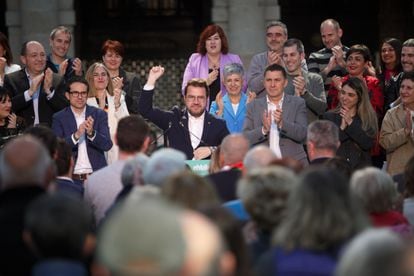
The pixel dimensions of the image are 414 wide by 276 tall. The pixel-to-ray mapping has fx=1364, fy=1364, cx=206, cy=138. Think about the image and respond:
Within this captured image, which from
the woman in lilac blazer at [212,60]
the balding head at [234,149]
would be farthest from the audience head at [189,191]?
the woman in lilac blazer at [212,60]

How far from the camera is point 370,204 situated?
333 inches

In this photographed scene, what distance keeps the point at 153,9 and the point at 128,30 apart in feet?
1.84

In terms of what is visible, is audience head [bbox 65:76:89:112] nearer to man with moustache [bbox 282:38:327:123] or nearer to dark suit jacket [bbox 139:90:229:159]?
dark suit jacket [bbox 139:90:229:159]

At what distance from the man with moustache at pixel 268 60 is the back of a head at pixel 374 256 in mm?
8557

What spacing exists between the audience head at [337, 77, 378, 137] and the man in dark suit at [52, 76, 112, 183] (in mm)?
2374

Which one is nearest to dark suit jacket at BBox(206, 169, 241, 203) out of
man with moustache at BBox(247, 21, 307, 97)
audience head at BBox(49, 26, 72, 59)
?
man with moustache at BBox(247, 21, 307, 97)

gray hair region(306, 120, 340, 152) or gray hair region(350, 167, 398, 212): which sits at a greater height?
gray hair region(306, 120, 340, 152)

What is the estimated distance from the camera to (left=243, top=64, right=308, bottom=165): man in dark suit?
12836 mm

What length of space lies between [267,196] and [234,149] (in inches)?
98.6

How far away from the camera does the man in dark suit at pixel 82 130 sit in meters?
12.9

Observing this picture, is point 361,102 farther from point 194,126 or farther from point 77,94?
point 77,94

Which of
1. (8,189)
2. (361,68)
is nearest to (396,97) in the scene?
(361,68)

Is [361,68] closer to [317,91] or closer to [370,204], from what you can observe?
[317,91]

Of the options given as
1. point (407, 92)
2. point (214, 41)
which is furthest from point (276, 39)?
point (407, 92)
